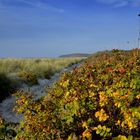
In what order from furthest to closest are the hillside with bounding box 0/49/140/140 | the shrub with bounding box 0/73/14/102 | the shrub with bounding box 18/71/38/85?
the shrub with bounding box 18/71/38/85 → the shrub with bounding box 0/73/14/102 → the hillside with bounding box 0/49/140/140

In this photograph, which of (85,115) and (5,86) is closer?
(85,115)

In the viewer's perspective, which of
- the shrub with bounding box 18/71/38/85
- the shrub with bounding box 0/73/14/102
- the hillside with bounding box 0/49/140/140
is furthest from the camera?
the shrub with bounding box 18/71/38/85

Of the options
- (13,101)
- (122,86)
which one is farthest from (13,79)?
(122,86)

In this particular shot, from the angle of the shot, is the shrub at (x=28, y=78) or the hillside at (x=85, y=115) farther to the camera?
the shrub at (x=28, y=78)

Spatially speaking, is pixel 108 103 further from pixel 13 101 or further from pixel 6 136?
pixel 13 101

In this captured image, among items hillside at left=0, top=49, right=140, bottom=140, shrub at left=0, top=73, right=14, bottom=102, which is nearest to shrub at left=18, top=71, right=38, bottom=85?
shrub at left=0, top=73, right=14, bottom=102

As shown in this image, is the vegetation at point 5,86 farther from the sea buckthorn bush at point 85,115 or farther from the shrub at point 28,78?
the sea buckthorn bush at point 85,115

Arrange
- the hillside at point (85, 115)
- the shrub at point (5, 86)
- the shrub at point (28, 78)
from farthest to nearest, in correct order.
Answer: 1. the shrub at point (28, 78)
2. the shrub at point (5, 86)
3. the hillside at point (85, 115)

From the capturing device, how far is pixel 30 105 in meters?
8.44

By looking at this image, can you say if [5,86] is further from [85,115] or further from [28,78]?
[85,115]

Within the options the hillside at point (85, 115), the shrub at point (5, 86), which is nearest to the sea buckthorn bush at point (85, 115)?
the hillside at point (85, 115)

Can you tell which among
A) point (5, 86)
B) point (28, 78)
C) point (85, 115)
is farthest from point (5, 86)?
point (85, 115)

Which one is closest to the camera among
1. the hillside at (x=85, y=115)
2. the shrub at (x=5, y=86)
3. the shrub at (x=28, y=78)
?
the hillside at (x=85, y=115)

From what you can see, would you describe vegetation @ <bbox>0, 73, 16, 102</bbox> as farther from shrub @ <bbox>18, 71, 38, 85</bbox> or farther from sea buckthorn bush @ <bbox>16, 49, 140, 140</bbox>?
sea buckthorn bush @ <bbox>16, 49, 140, 140</bbox>
